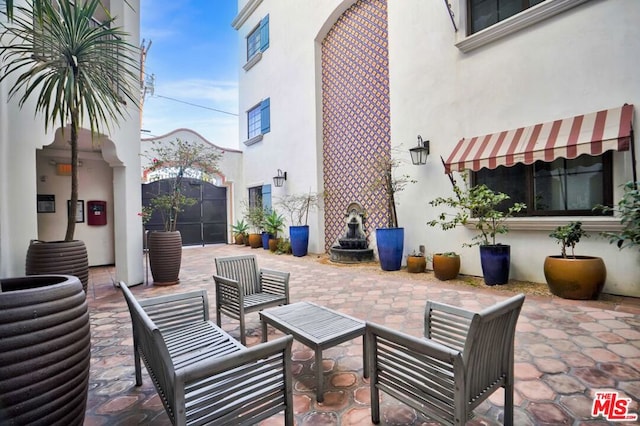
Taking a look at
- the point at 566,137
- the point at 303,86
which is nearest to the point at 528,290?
the point at 566,137

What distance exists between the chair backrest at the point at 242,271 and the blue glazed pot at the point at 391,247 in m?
3.43

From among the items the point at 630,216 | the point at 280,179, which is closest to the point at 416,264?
the point at 630,216

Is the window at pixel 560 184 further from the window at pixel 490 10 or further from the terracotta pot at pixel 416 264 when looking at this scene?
the window at pixel 490 10

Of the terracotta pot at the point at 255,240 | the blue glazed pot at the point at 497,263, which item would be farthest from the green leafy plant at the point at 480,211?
the terracotta pot at the point at 255,240

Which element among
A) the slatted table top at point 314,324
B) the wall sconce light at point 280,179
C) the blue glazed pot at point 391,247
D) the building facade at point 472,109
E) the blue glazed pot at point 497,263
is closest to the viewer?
the slatted table top at point 314,324

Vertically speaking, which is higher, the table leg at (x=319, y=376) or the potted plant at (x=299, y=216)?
the potted plant at (x=299, y=216)

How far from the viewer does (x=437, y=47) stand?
6031 millimetres

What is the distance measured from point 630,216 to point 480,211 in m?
1.76

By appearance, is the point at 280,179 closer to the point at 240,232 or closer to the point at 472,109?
the point at 240,232

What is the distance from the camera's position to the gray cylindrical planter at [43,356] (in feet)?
4.26

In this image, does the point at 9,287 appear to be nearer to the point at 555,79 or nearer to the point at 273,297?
the point at 273,297

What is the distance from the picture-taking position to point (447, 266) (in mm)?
5344

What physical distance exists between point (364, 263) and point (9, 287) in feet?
20.2

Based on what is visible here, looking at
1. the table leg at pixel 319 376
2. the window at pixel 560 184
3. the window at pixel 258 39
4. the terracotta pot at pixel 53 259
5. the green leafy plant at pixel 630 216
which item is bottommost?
the table leg at pixel 319 376
